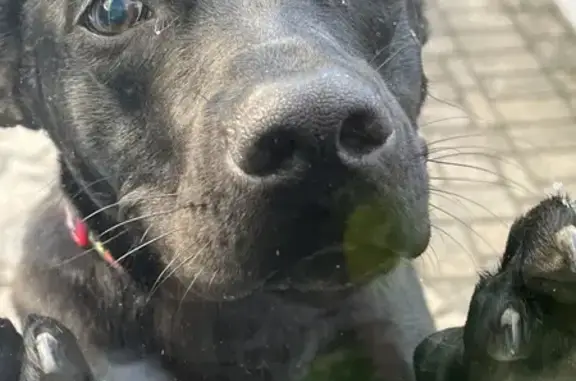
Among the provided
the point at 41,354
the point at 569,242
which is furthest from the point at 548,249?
the point at 41,354

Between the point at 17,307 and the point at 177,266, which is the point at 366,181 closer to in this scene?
the point at 177,266

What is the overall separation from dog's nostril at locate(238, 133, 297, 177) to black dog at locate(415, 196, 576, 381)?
0.28m

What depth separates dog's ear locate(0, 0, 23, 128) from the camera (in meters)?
1.21

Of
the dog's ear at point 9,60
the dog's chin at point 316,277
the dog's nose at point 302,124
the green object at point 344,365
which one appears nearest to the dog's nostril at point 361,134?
the dog's nose at point 302,124

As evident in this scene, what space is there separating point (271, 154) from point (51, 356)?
31cm

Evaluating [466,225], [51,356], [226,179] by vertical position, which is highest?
[226,179]

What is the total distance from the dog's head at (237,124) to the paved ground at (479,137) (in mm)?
61

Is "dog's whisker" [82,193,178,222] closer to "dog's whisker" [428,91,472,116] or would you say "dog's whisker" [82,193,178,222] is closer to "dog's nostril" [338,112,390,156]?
"dog's nostril" [338,112,390,156]

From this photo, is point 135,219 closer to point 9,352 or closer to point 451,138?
point 9,352

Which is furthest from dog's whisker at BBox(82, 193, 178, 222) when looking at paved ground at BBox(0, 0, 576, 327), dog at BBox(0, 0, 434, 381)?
paved ground at BBox(0, 0, 576, 327)

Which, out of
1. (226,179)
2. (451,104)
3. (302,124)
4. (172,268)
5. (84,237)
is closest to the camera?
(302,124)

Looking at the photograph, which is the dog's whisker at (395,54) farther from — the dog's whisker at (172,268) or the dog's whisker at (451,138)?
the dog's whisker at (172,268)

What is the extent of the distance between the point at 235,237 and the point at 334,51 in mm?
208

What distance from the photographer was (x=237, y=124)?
0.85 m
